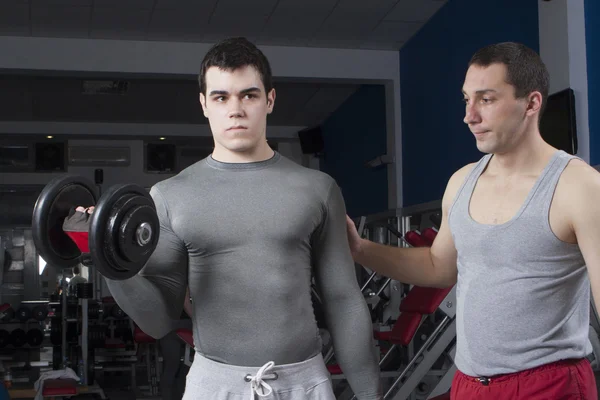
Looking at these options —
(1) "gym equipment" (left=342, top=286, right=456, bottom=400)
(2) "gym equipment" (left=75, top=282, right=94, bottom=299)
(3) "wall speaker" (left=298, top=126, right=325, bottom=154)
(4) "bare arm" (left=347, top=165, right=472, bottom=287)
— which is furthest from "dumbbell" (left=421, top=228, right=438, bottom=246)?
(3) "wall speaker" (left=298, top=126, right=325, bottom=154)

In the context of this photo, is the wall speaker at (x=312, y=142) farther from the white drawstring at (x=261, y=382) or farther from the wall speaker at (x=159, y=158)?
the white drawstring at (x=261, y=382)

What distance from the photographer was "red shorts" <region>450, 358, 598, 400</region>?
56.6 inches

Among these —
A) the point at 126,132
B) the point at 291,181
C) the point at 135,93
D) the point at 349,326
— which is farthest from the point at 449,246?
the point at 126,132

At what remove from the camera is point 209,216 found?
1.45m

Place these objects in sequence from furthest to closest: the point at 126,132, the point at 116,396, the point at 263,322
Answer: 1. the point at 126,132
2. the point at 116,396
3. the point at 263,322

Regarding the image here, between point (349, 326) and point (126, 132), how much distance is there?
8265mm

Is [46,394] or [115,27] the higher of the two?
[115,27]

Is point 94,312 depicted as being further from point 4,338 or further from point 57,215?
point 57,215

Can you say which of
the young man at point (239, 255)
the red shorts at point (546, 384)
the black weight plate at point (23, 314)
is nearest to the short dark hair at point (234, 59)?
Answer: the young man at point (239, 255)

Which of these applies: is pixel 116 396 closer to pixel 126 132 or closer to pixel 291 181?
pixel 126 132

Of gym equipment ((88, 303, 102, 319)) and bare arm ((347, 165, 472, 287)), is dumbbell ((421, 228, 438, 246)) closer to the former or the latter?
bare arm ((347, 165, 472, 287))

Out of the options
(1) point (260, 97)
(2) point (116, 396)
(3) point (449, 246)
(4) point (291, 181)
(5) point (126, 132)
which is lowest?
(2) point (116, 396)

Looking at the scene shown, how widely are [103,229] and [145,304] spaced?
0.73 ft

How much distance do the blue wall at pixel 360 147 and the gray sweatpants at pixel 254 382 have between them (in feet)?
18.4
